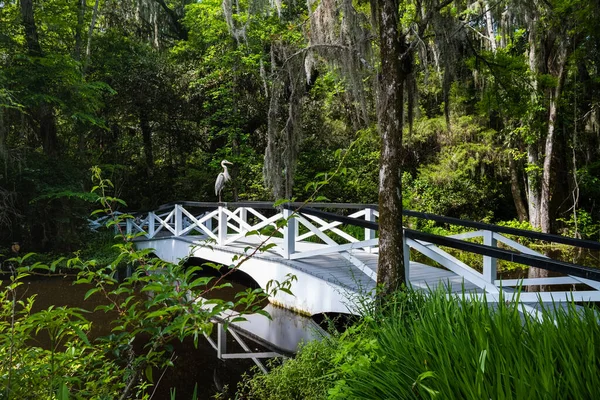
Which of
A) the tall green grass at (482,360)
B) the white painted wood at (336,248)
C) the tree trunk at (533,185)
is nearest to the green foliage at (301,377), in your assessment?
the tall green grass at (482,360)

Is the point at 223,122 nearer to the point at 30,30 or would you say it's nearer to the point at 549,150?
the point at 30,30

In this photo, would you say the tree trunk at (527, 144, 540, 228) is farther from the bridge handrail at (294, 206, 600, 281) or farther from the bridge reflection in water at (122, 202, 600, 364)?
the bridge handrail at (294, 206, 600, 281)

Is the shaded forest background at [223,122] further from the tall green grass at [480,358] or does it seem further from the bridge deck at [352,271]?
the tall green grass at [480,358]

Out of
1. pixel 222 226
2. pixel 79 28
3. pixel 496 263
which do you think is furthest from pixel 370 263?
pixel 79 28

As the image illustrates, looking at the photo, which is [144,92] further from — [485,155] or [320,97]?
[485,155]

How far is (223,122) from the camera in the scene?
14.4 metres

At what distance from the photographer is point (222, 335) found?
17.7 ft

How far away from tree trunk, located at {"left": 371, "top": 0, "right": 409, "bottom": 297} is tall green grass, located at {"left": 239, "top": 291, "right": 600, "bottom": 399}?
121 centimetres

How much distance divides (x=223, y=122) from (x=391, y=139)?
37.0 feet

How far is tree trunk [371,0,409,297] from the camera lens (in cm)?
377

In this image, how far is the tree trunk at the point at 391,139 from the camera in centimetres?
377

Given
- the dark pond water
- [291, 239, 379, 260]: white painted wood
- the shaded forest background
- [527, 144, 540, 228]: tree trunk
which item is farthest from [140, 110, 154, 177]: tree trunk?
[527, 144, 540, 228]: tree trunk

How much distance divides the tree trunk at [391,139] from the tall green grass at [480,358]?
3.98ft

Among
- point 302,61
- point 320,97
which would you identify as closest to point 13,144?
point 320,97
